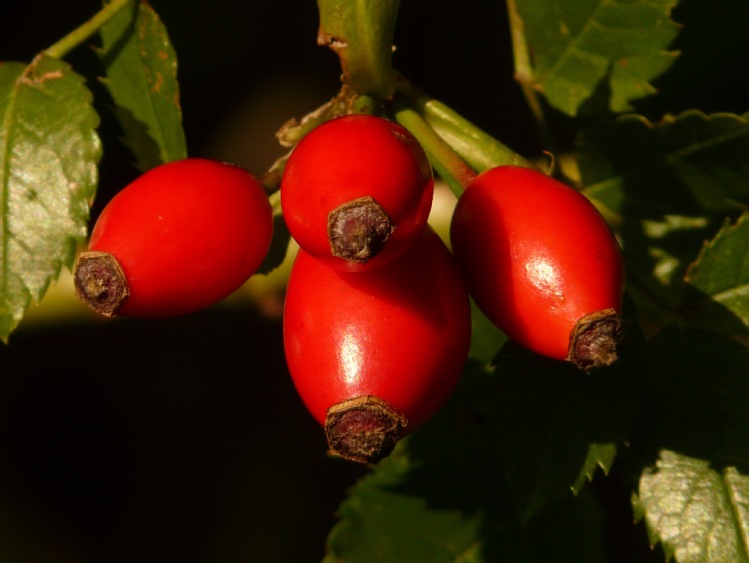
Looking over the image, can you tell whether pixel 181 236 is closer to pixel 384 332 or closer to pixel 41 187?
pixel 384 332

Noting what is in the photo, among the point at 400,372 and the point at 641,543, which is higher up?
the point at 400,372

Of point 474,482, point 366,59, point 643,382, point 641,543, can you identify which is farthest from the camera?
point 641,543

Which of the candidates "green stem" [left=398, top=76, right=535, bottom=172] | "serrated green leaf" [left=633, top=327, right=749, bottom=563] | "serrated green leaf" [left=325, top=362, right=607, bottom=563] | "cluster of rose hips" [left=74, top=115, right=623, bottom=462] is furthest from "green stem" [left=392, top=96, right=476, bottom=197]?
"serrated green leaf" [left=325, top=362, right=607, bottom=563]

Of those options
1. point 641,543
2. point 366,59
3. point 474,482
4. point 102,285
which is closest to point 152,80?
point 366,59

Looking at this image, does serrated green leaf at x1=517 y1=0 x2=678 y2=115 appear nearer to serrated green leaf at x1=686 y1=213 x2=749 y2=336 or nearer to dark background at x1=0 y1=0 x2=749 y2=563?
serrated green leaf at x1=686 y1=213 x2=749 y2=336

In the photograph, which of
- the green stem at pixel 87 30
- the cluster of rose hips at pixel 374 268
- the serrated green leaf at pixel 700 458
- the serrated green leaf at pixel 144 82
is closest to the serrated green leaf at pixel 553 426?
the serrated green leaf at pixel 700 458

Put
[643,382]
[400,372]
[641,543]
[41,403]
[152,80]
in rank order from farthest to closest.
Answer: [41,403] → [641,543] → [152,80] → [643,382] → [400,372]

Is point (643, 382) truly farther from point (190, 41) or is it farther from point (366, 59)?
point (190, 41)
